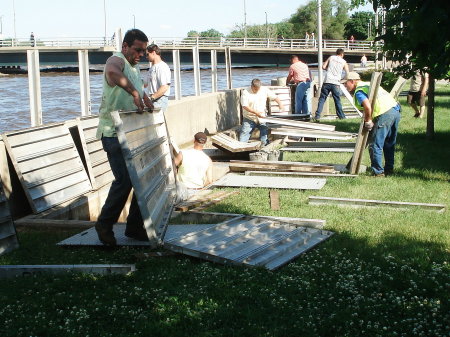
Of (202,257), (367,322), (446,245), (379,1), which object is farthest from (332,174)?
(379,1)

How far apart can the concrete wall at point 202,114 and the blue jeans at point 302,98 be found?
1.88 m

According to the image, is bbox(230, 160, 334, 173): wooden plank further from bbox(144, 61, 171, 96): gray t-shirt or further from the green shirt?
the green shirt

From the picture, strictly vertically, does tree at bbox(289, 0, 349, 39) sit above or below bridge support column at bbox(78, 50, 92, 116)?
above

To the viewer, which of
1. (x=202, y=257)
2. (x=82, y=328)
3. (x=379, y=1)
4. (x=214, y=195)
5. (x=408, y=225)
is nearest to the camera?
(x=379, y=1)

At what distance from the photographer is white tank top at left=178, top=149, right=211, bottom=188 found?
1041 cm

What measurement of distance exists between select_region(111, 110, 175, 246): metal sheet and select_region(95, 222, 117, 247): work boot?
44 centimetres

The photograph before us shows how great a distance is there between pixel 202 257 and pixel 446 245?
2366mm

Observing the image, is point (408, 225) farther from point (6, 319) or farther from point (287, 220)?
point (6, 319)

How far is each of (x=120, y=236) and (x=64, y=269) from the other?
1.17 m

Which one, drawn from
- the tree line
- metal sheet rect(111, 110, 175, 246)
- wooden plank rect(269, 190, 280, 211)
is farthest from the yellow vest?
the tree line

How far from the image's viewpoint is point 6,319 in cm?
488

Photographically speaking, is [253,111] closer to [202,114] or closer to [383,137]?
[202,114]

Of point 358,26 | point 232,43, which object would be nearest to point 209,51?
point 232,43

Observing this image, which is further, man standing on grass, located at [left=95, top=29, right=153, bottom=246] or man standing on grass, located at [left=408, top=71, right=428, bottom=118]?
man standing on grass, located at [left=408, top=71, right=428, bottom=118]
